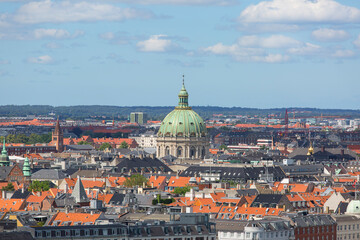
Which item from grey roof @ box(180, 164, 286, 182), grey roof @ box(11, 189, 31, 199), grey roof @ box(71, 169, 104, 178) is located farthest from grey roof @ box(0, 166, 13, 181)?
grey roof @ box(11, 189, 31, 199)

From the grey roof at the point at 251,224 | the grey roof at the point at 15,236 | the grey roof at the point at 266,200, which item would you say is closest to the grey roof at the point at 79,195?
the grey roof at the point at 266,200

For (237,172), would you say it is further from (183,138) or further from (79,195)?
(79,195)

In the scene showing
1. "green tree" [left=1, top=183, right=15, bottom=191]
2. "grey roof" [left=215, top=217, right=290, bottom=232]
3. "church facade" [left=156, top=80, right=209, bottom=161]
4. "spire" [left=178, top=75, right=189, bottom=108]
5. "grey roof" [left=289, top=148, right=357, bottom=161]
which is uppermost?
"spire" [left=178, top=75, right=189, bottom=108]

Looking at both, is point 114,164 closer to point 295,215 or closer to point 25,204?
point 25,204

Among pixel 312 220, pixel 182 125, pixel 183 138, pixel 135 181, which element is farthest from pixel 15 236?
pixel 182 125

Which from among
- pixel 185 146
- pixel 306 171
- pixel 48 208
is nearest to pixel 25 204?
pixel 48 208

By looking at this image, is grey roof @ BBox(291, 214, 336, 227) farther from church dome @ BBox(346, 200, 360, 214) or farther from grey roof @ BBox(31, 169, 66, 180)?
grey roof @ BBox(31, 169, 66, 180)
